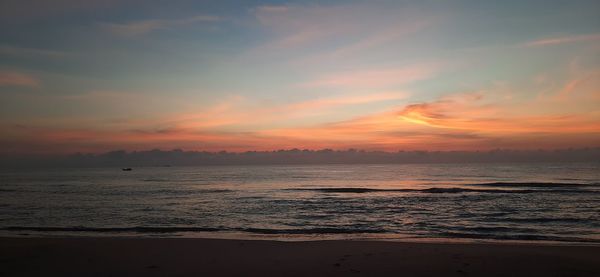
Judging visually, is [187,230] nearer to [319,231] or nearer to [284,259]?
[319,231]

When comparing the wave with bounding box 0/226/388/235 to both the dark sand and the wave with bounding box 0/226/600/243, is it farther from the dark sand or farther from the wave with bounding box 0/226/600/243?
the dark sand

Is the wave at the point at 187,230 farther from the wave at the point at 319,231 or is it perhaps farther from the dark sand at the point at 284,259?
the dark sand at the point at 284,259

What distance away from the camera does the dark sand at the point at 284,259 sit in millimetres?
9102

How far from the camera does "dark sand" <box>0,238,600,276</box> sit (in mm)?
9102

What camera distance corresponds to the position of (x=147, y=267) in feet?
32.1

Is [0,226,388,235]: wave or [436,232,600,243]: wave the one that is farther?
[0,226,388,235]: wave

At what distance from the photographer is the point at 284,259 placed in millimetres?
10656

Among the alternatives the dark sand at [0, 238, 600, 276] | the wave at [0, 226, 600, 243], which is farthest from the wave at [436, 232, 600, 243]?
the dark sand at [0, 238, 600, 276]

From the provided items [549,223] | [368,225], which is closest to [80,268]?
[368,225]

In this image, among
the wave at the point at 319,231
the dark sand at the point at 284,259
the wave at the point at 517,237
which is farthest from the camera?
the wave at the point at 319,231

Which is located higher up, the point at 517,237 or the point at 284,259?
the point at 284,259

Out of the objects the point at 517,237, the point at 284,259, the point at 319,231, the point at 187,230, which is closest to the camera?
the point at 284,259

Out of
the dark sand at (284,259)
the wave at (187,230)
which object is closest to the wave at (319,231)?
the wave at (187,230)

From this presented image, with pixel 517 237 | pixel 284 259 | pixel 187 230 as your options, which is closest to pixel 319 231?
pixel 187 230
